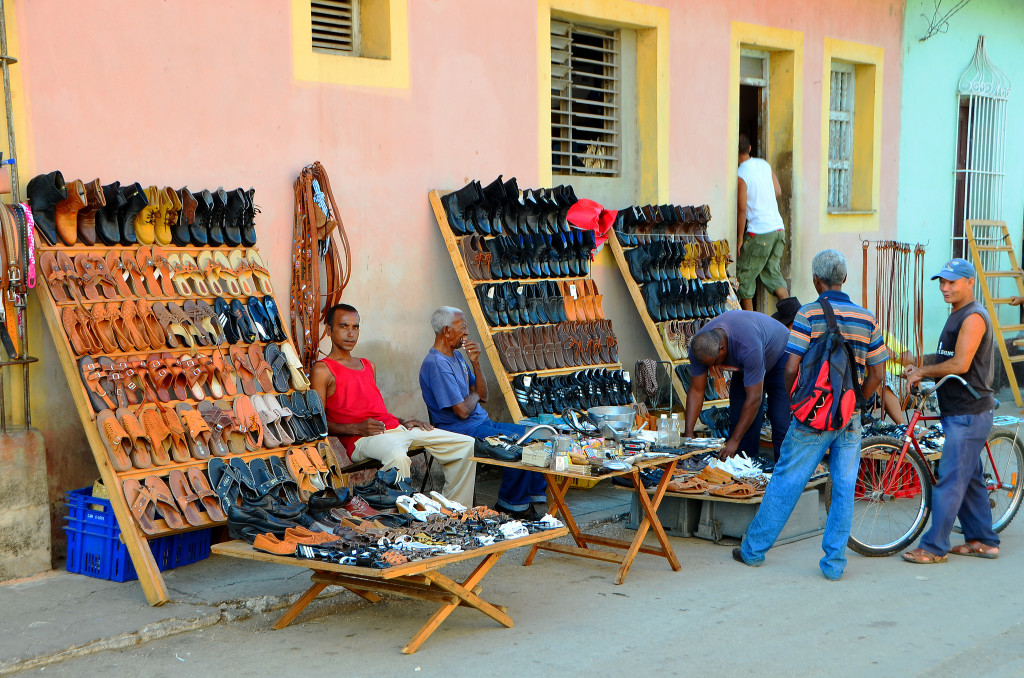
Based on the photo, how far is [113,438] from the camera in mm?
5500

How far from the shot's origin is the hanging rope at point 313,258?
23.0ft

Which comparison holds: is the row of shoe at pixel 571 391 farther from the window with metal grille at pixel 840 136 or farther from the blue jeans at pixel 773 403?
the window with metal grille at pixel 840 136

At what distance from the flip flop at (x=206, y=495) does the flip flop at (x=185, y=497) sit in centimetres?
3

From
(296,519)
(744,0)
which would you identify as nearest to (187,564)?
(296,519)

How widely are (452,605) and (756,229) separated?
6696mm

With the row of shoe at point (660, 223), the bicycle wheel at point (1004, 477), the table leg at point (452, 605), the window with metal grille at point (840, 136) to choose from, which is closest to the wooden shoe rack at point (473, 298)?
the row of shoe at point (660, 223)

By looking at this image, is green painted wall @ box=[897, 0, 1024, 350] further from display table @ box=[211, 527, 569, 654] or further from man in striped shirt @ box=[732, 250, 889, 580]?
display table @ box=[211, 527, 569, 654]

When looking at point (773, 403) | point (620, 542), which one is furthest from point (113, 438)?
point (773, 403)

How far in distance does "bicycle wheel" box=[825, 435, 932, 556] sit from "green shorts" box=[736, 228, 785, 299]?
3682 mm

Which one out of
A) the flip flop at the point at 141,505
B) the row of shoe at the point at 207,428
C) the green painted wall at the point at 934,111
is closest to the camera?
the flip flop at the point at 141,505

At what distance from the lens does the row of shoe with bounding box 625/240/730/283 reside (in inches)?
358

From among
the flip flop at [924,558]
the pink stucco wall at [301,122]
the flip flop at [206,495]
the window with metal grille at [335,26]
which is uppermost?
the window with metal grille at [335,26]

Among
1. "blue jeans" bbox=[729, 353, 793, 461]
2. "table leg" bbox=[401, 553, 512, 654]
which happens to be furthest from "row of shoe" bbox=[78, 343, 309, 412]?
"blue jeans" bbox=[729, 353, 793, 461]

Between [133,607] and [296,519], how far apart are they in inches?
35.6
